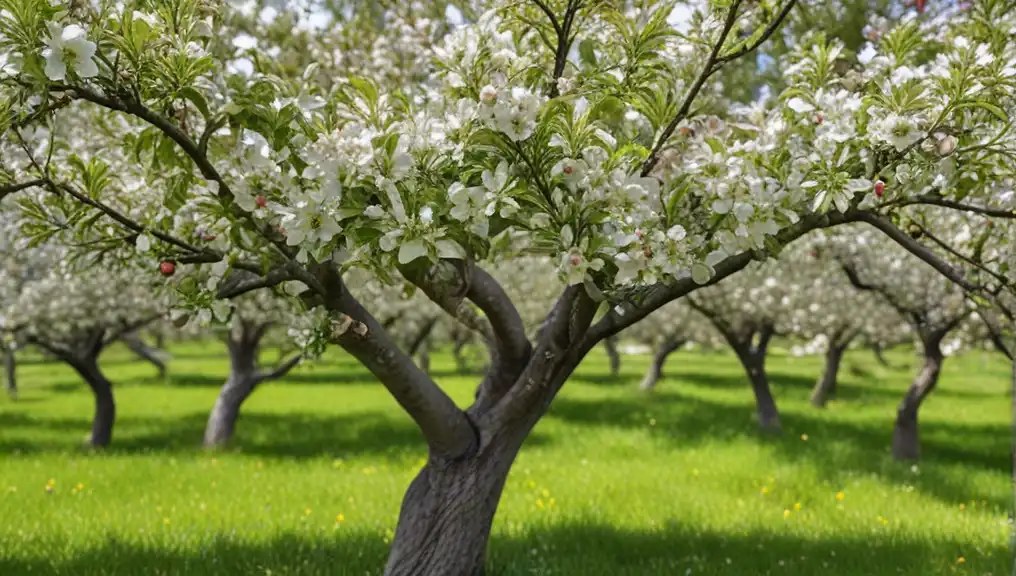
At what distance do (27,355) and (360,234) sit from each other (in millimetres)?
A: 58055

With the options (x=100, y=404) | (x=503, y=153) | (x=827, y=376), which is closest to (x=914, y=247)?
(x=503, y=153)

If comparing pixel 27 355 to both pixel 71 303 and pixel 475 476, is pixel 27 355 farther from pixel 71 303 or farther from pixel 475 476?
pixel 475 476

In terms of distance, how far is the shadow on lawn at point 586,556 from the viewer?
5.92 meters

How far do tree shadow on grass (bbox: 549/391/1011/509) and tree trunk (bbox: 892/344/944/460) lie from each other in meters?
0.28

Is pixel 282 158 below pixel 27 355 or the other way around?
the other way around

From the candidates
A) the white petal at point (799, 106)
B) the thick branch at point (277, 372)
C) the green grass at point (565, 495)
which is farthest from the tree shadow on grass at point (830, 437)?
the white petal at point (799, 106)

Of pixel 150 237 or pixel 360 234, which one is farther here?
pixel 150 237

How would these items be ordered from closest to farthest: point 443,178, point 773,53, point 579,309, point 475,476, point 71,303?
1. point 443,178
2. point 579,309
3. point 475,476
4. point 773,53
5. point 71,303

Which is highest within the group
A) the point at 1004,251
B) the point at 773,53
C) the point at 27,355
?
the point at 773,53

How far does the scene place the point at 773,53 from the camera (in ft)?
28.3

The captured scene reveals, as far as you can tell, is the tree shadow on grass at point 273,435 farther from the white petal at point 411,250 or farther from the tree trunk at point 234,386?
the white petal at point 411,250

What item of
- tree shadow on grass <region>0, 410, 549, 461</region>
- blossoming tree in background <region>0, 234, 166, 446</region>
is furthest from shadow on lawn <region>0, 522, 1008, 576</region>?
tree shadow on grass <region>0, 410, 549, 461</region>

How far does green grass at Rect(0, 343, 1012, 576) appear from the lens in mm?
6336

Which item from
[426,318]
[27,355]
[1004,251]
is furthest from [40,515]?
[27,355]
